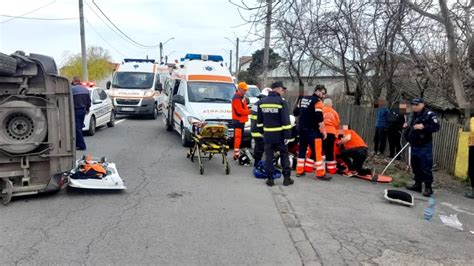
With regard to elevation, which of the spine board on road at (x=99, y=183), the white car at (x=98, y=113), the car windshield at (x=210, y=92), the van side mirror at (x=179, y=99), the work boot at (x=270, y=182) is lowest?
the work boot at (x=270, y=182)

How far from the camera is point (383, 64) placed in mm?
13117

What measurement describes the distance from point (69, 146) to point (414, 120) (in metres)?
5.95

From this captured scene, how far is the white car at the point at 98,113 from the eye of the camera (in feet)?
42.9

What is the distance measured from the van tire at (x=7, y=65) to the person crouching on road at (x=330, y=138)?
568 centimetres

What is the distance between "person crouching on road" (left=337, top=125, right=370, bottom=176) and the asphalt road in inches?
32.2

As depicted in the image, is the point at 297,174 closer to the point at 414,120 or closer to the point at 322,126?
the point at 322,126

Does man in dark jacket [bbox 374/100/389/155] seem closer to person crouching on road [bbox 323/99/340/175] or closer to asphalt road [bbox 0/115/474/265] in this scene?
person crouching on road [bbox 323/99/340/175]

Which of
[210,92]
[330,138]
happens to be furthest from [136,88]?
[330,138]

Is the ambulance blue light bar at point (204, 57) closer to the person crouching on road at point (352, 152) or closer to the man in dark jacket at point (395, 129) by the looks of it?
the man in dark jacket at point (395, 129)

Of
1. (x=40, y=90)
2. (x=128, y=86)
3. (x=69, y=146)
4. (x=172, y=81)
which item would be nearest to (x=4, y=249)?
(x=69, y=146)

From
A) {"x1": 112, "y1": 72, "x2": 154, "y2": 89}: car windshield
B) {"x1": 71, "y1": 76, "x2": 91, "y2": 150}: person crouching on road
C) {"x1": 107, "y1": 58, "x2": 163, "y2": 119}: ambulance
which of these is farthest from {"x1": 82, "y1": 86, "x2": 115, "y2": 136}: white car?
{"x1": 112, "y1": 72, "x2": 154, "y2": 89}: car windshield

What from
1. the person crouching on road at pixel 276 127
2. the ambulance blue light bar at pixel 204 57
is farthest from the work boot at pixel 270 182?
the ambulance blue light bar at pixel 204 57

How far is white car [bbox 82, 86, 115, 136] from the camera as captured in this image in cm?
1308

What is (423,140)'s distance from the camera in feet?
24.5
